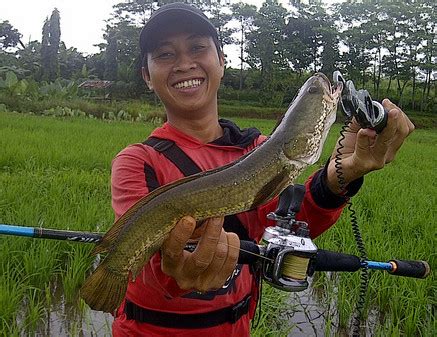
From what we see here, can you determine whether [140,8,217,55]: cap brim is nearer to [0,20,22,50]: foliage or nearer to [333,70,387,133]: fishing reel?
[333,70,387,133]: fishing reel

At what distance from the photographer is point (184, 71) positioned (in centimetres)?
177

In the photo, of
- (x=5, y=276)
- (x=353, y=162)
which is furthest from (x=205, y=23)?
(x=5, y=276)

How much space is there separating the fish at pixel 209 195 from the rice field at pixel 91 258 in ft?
4.52

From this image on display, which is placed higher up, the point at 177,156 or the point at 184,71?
the point at 184,71

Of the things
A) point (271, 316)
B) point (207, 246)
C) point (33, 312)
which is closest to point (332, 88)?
point (207, 246)

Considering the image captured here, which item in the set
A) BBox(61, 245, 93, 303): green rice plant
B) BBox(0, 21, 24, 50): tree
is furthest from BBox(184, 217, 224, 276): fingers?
BBox(0, 21, 24, 50): tree

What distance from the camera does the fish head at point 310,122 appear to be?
139cm

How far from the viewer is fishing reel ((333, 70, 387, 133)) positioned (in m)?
1.35

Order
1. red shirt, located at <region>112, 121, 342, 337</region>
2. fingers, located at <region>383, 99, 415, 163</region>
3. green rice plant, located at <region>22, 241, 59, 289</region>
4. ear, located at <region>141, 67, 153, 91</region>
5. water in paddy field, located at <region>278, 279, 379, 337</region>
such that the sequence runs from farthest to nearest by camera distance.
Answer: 1. green rice plant, located at <region>22, 241, 59, 289</region>
2. water in paddy field, located at <region>278, 279, 379, 337</region>
3. ear, located at <region>141, 67, 153, 91</region>
4. red shirt, located at <region>112, 121, 342, 337</region>
5. fingers, located at <region>383, 99, 415, 163</region>

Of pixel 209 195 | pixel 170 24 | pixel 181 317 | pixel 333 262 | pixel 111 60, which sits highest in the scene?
pixel 111 60

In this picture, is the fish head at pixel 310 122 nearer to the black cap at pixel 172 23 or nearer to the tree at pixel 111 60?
the black cap at pixel 172 23

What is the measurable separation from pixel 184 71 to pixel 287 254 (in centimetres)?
77

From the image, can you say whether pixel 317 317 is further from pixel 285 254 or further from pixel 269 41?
pixel 269 41

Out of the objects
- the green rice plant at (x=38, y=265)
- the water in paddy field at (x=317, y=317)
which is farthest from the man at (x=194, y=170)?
the green rice plant at (x=38, y=265)
